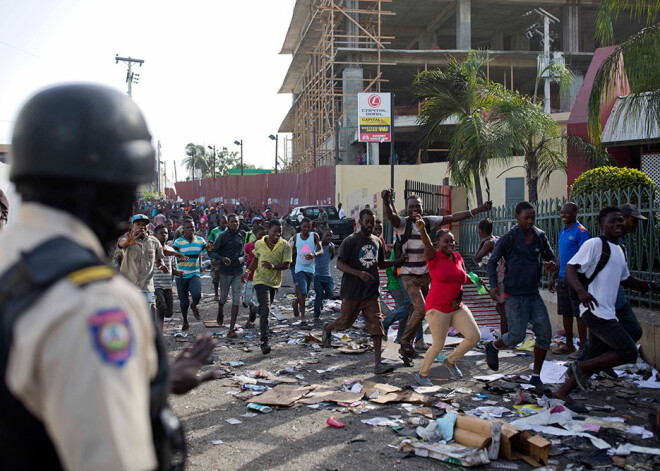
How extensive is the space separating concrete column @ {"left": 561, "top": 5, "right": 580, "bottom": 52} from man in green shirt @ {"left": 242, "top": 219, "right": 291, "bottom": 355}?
30.3 meters

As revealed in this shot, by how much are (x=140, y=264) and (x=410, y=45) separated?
36397 mm

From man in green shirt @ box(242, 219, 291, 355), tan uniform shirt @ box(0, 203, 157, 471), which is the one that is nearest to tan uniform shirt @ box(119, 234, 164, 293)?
man in green shirt @ box(242, 219, 291, 355)

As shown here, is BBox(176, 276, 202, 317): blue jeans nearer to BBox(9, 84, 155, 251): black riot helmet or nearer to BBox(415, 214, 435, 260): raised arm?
BBox(415, 214, 435, 260): raised arm

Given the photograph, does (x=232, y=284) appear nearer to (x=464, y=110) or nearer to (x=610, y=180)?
(x=610, y=180)

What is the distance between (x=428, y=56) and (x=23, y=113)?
35.4 m

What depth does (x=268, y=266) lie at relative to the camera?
28.3ft

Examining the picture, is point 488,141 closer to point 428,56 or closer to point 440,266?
point 440,266

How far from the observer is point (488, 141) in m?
Result: 16.0

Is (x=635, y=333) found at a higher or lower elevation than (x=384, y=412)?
higher

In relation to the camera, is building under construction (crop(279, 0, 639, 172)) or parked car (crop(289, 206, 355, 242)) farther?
building under construction (crop(279, 0, 639, 172))

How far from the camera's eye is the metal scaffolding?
3428 centimetres

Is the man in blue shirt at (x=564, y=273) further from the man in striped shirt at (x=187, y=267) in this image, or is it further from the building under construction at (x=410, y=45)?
the building under construction at (x=410, y=45)

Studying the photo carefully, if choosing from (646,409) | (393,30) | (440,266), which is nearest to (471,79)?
(440,266)

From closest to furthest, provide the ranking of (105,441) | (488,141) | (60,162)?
(105,441)
(60,162)
(488,141)
